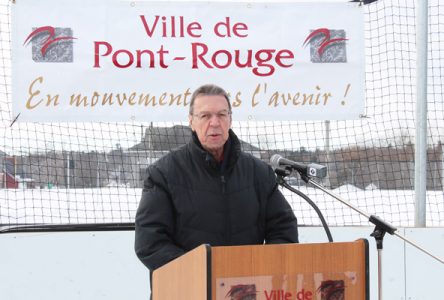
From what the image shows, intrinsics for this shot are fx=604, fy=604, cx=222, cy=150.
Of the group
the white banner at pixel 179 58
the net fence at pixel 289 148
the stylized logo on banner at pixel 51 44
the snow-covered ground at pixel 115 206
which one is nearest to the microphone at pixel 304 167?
the snow-covered ground at pixel 115 206

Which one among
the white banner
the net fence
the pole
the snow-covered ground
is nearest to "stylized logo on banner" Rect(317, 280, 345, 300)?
the snow-covered ground

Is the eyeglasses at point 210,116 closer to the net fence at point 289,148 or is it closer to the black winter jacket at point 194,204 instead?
the black winter jacket at point 194,204

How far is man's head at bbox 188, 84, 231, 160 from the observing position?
7.44 feet

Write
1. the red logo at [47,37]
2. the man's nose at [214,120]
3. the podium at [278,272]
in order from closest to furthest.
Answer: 1. the podium at [278,272]
2. the man's nose at [214,120]
3. the red logo at [47,37]

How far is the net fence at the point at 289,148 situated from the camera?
4355mm

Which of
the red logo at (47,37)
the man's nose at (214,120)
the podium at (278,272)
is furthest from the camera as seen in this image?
the red logo at (47,37)

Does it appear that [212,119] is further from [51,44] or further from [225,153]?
[51,44]

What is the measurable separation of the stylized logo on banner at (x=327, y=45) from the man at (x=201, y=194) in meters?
2.21

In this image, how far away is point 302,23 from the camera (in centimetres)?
443

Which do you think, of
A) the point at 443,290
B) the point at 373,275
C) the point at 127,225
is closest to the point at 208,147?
the point at 127,225

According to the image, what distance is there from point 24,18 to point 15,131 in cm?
78

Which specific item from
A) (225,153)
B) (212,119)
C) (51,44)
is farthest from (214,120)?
(51,44)

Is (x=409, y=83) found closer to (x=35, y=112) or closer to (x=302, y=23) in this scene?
(x=302, y=23)

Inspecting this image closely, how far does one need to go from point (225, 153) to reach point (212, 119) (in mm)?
181
